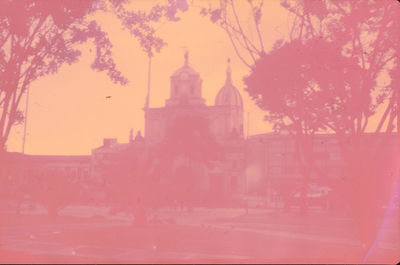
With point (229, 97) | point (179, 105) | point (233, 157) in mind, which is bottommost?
point (233, 157)

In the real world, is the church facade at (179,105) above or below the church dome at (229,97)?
below

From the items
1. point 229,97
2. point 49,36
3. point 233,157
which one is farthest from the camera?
point 233,157

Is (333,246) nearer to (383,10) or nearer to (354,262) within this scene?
(354,262)

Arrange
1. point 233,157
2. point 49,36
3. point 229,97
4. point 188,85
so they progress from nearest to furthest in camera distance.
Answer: point 49,36 < point 188,85 < point 229,97 < point 233,157

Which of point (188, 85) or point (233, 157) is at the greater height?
point (188, 85)

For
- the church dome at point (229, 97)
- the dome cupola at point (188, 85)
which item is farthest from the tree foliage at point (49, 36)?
the church dome at point (229, 97)

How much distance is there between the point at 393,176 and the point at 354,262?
771cm

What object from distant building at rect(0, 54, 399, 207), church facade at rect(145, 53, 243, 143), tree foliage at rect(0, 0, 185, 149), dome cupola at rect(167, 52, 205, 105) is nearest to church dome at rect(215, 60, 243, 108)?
distant building at rect(0, 54, 399, 207)

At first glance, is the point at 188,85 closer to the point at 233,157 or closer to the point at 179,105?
the point at 179,105

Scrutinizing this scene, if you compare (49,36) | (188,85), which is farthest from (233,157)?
(49,36)

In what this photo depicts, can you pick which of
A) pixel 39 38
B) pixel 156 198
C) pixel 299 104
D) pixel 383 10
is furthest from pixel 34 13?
pixel 383 10

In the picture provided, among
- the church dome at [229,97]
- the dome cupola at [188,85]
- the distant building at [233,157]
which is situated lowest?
the distant building at [233,157]

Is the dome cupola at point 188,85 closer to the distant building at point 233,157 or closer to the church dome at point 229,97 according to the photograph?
the distant building at point 233,157

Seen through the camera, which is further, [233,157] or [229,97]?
[233,157]
